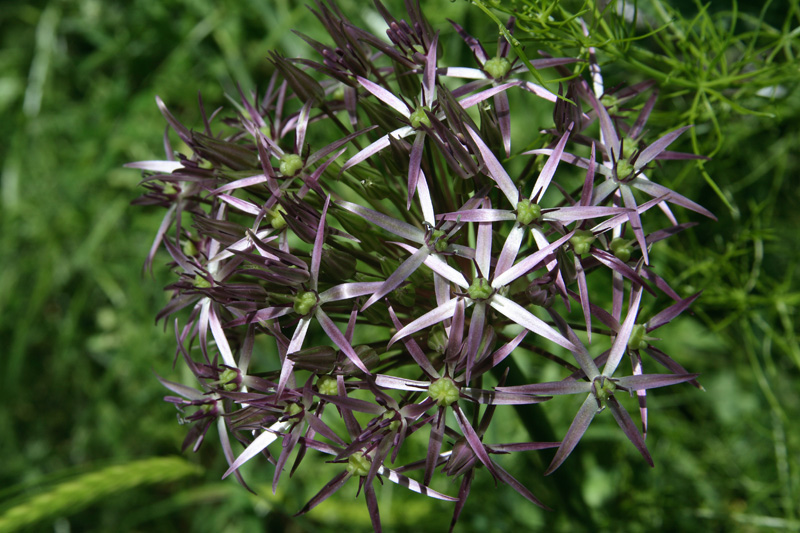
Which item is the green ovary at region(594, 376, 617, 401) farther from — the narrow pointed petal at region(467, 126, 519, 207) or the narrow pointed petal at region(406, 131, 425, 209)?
the narrow pointed petal at region(406, 131, 425, 209)

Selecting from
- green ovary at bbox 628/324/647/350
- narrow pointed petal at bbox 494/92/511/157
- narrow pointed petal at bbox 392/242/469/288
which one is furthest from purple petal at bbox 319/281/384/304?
green ovary at bbox 628/324/647/350

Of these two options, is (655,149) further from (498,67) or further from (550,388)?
(550,388)

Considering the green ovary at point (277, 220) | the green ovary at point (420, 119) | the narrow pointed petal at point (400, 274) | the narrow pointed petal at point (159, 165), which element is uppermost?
the narrow pointed petal at point (159, 165)

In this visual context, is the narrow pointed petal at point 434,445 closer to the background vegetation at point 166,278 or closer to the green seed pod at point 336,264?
the green seed pod at point 336,264

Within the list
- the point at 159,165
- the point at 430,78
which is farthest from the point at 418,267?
the point at 159,165

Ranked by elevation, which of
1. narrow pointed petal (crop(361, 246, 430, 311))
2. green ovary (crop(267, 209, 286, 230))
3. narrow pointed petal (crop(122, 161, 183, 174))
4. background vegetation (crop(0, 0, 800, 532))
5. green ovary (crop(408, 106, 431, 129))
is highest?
narrow pointed petal (crop(122, 161, 183, 174))

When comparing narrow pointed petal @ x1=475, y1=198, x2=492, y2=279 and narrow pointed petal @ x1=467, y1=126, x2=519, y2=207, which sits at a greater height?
narrow pointed petal @ x1=467, y1=126, x2=519, y2=207

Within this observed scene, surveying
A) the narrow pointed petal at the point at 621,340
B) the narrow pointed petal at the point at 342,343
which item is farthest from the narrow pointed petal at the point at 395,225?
the narrow pointed petal at the point at 621,340
